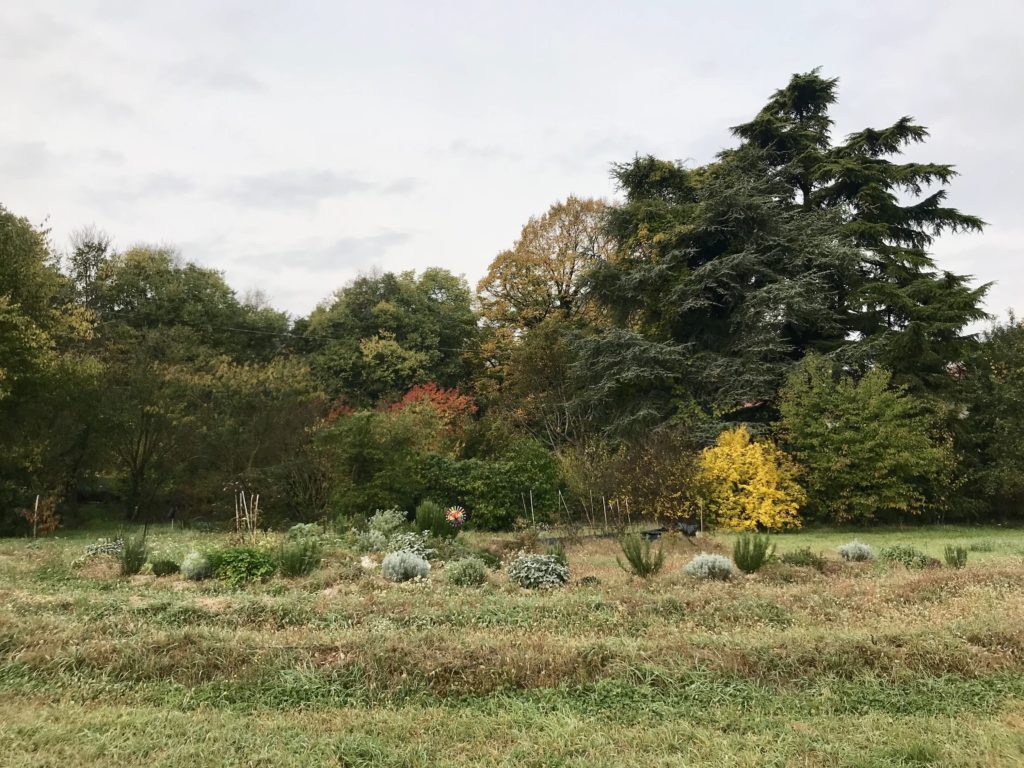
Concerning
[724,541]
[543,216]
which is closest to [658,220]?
[543,216]

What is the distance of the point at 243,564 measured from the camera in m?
7.91

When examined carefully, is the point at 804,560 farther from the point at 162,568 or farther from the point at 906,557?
the point at 162,568

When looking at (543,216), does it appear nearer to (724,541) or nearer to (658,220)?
(658,220)

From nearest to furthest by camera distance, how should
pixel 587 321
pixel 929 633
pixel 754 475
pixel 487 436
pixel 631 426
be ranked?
1. pixel 929 633
2. pixel 754 475
3. pixel 631 426
4. pixel 487 436
5. pixel 587 321

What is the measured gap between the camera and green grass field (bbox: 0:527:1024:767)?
11.0ft

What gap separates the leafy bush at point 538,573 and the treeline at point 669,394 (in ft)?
19.0

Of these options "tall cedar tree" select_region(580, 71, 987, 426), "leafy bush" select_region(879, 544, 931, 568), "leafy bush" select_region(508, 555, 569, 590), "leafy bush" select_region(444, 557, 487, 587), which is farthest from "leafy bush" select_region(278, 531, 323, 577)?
"tall cedar tree" select_region(580, 71, 987, 426)

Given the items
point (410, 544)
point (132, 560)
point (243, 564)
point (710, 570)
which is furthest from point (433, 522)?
point (710, 570)

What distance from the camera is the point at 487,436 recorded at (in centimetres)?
2081

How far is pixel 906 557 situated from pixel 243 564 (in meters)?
9.01

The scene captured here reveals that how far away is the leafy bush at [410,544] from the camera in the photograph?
9.40 metres

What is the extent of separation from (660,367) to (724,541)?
26.3 feet

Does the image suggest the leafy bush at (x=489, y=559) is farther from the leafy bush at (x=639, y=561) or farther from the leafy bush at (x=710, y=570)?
the leafy bush at (x=710, y=570)

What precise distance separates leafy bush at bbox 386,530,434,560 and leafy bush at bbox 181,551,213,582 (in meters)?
2.64
